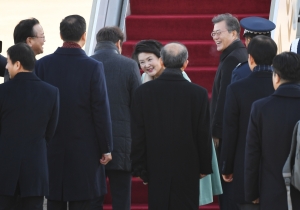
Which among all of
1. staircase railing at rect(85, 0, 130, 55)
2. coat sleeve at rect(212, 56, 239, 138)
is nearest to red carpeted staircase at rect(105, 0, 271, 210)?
staircase railing at rect(85, 0, 130, 55)

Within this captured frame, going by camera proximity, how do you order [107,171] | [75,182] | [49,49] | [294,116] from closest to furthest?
[294,116], [75,182], [107,171], [49,49]

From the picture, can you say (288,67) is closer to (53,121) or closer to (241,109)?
(241,109)

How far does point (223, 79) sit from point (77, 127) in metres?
1.16

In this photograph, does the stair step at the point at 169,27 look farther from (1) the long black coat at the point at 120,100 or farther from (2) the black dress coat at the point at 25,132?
(2) the black dress coat at the point at 25,132

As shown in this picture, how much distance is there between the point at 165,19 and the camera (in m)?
8.01

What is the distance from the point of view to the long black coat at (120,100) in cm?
564

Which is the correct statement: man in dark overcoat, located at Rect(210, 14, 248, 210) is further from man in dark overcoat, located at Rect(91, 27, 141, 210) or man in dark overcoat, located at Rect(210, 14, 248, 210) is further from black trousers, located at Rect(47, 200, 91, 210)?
black trousers, located at Rect(47, 200, 91, 210)

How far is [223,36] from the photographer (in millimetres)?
5934

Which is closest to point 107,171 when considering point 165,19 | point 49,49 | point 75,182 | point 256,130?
point 75,182

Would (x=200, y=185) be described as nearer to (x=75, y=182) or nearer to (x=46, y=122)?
(x=75, y=182)

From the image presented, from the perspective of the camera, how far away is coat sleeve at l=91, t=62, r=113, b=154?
5109 millimetres

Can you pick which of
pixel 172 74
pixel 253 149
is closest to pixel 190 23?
pixel 172 74

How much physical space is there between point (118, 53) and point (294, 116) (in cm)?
188

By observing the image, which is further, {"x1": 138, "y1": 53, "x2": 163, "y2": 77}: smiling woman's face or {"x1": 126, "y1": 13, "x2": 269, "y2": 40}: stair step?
{"x1": 126, "y1": 13, "x2": 269, "y2": 40}: stair step
